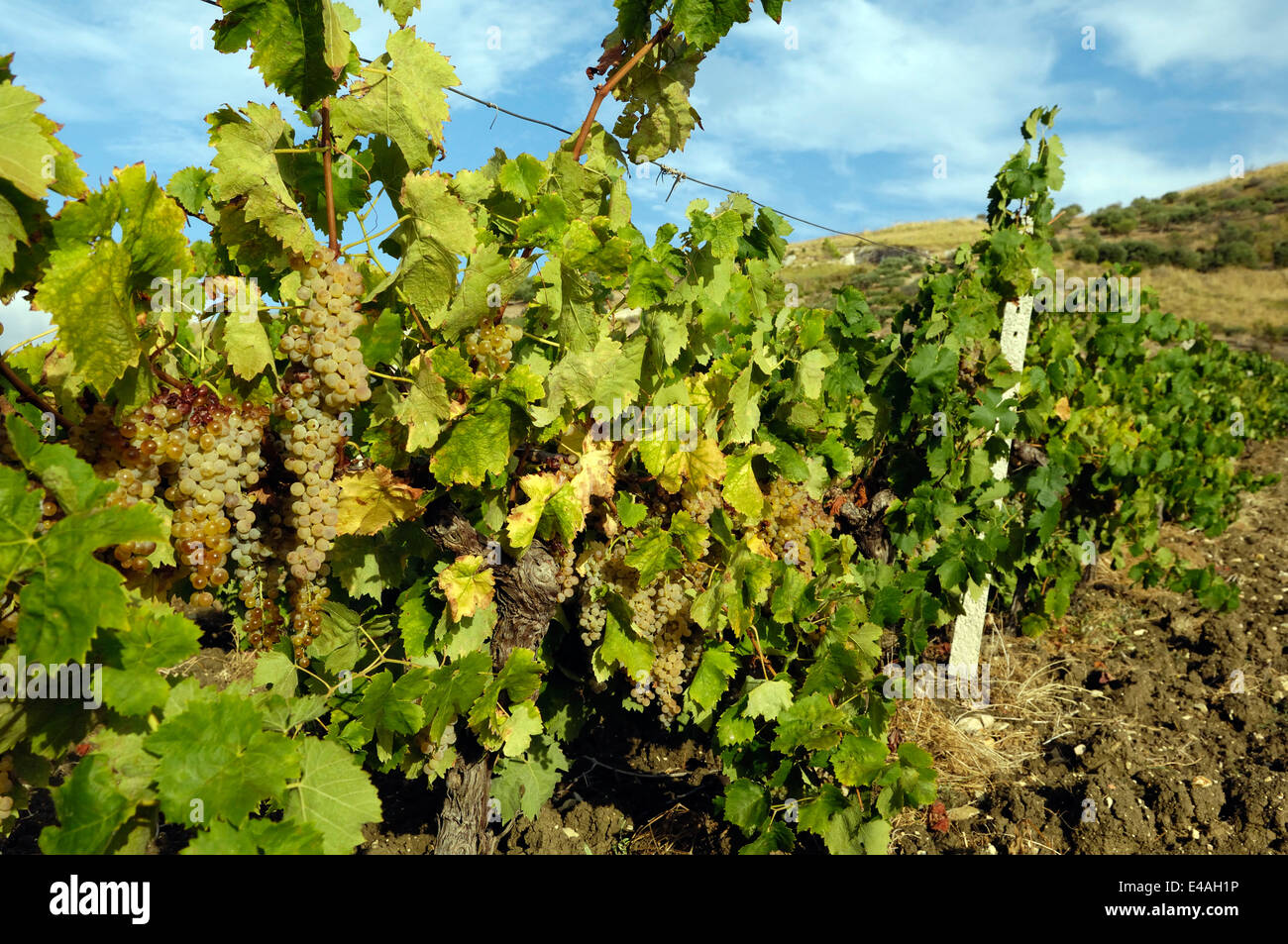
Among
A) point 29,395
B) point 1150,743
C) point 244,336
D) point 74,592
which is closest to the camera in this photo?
point 74,592

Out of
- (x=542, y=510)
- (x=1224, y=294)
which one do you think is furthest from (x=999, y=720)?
(x=1224, y=294)

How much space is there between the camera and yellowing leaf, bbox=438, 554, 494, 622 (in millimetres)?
2158

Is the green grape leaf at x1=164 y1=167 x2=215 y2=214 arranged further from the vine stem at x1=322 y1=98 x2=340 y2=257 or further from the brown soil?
the brown soil

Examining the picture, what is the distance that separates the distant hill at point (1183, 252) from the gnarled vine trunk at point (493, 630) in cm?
1718

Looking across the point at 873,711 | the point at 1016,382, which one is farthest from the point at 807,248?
the point at 873,711

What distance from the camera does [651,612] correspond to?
8.77 feet

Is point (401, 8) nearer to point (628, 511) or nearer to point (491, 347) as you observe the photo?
point (491, 347)

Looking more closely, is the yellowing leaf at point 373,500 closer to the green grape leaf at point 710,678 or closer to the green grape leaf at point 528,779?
the green grape leaf at point 710,678

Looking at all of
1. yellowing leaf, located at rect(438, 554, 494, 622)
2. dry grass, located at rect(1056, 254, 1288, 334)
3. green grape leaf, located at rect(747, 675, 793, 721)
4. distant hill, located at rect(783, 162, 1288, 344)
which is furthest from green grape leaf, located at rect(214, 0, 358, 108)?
dry grass, located at rect(1056, 254, 1288, 334)

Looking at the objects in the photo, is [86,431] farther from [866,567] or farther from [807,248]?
[807,248]

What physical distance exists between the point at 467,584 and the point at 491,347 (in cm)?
63

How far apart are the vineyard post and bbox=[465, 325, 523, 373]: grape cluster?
132 inches

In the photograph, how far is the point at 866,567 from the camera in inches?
159

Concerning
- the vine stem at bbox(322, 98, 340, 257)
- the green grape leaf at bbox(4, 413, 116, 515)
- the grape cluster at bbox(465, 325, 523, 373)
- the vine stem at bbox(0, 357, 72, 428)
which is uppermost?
the vine stem at bbox(322, 98, 340, 257)
